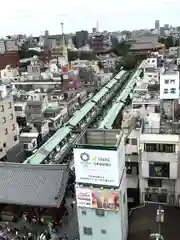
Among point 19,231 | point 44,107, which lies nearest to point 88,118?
point 44,107

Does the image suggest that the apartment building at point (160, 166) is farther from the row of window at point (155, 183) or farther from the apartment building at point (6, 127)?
the apartment building at point (6, 127)

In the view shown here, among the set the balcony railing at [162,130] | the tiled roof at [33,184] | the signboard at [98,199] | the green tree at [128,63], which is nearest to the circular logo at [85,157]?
the signboard at [98,199]

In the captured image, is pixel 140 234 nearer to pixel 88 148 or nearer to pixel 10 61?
pixel 88 148

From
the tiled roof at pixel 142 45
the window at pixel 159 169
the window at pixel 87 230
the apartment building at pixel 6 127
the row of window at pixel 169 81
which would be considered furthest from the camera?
the tiled roof at pixel 142 45

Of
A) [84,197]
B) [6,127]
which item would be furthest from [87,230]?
[6,127]

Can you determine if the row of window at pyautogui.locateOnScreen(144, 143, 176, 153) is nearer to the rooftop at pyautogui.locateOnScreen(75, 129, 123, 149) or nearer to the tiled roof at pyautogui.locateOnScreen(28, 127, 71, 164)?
the rooftop at pyautogui.locateOnScreen(75, 129, 123, 149)

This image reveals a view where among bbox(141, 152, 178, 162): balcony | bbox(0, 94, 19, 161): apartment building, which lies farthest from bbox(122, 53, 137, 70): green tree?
bbox(141, 152, 178, 162): balcony
